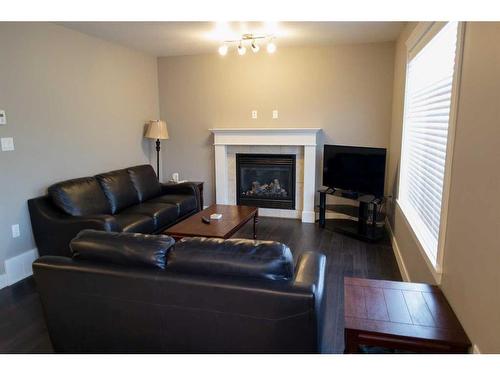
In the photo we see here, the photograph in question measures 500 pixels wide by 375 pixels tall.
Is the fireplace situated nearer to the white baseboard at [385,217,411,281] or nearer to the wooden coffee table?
the wooden coffee table

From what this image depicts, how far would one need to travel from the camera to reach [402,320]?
4.95 ft

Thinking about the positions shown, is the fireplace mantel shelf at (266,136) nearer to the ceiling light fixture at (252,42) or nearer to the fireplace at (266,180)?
the fireplace at (266,180)

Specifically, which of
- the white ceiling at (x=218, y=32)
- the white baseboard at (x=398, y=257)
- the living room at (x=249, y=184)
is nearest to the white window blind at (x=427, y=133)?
the living room at (x=249, y=184)

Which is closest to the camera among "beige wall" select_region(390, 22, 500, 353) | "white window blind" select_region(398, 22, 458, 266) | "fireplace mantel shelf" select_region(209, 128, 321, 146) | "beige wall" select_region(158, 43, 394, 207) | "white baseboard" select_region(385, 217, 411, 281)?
"beige wall" select_region(390, 22, 500, 353)

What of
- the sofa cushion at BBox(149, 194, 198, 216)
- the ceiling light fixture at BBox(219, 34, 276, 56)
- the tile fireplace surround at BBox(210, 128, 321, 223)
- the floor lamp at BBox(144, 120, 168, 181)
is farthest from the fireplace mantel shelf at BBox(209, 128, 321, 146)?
the ceiling light fixture at BBox(219, 34, 276, 56)

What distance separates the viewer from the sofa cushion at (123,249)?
1.62 m

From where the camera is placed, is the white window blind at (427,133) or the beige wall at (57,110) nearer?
the white window blind at (427,133)

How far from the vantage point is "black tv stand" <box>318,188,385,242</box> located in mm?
4059

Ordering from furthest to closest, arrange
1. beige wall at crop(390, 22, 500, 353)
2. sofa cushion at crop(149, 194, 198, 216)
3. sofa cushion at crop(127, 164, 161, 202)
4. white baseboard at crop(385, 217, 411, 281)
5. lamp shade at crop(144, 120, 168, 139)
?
lamp shade at crop(144, 120, 168, 139), sofa cushion at crop(127, 164, 161, 202), sofa cushion at crop(149, 194, 198, 216), white baseboard at crop(385, 217, 411, 281), beige wall at crop(390, 22, 500, 353)

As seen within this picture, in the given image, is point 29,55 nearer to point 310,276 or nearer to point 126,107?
point 126,107

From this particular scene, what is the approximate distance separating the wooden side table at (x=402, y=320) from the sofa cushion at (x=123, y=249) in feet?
3.05

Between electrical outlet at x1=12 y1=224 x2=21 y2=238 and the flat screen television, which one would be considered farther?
the flat screen television
